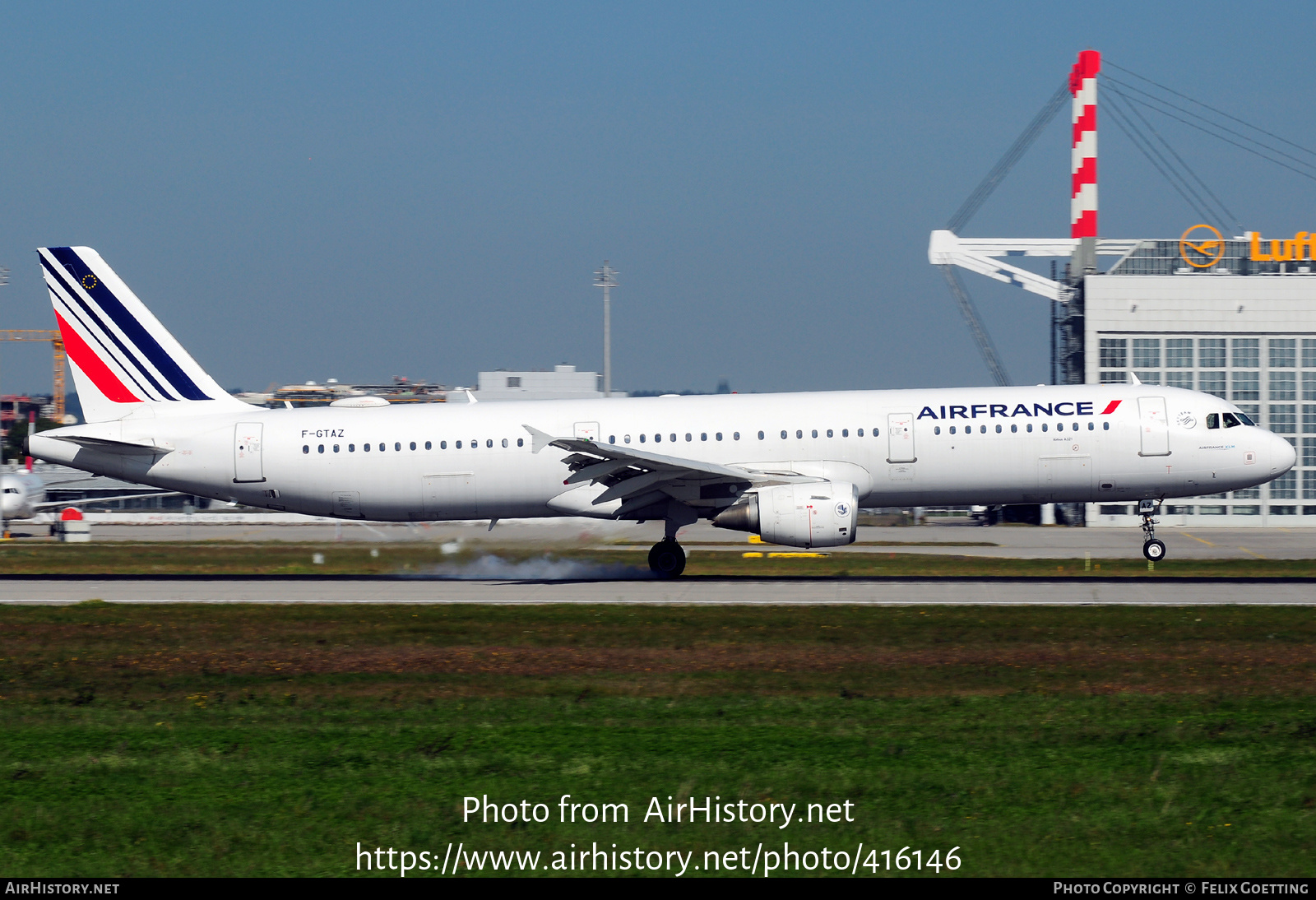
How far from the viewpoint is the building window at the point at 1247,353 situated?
207 feet

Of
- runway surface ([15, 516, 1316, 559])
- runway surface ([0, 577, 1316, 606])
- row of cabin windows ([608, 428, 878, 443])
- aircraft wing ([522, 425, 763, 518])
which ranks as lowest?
runway surface ([0, 577, 1316, 606])

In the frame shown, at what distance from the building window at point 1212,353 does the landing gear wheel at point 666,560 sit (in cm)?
4468

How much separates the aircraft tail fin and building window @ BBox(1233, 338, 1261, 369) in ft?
172

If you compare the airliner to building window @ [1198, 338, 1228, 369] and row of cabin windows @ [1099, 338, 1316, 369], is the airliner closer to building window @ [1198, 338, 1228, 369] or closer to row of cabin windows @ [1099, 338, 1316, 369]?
row of cabin windows @ [1099, 338, 1316, 369]

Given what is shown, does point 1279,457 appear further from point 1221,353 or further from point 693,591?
point 1221,353

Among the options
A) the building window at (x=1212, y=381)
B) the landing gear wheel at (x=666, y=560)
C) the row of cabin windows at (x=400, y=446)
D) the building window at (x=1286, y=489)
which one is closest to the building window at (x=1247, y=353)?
the building window at (x=1212, y=381)

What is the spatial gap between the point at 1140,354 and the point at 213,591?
5110 centimetres

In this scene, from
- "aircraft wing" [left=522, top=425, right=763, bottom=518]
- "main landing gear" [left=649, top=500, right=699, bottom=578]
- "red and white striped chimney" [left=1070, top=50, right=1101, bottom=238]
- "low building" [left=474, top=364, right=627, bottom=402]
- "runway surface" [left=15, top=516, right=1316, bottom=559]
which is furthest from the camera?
"low building" [left=474, top=364, right=627, bottom=402]

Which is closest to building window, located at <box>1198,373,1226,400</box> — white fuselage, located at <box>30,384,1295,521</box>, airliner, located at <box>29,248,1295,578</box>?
white fuselage, located at <box>30,384,1295,521</box>

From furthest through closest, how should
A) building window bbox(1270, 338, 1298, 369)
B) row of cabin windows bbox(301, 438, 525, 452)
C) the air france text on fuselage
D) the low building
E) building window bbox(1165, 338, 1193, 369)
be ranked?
1. the low building
2. building window bbox(1270, 338, 1298, 369)
3. building window bbox(1165, 338, 1193, 369)
4. row of cabin windows bbox(301, 438, 525, 452)
5. the air france text on fuselage

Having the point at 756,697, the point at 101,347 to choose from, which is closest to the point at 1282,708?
the point at 756,697

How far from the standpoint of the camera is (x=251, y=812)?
A: 9766 millimetres

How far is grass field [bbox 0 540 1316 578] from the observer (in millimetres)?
31281

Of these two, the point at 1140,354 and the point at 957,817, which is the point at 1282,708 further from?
the point at 1140,354
